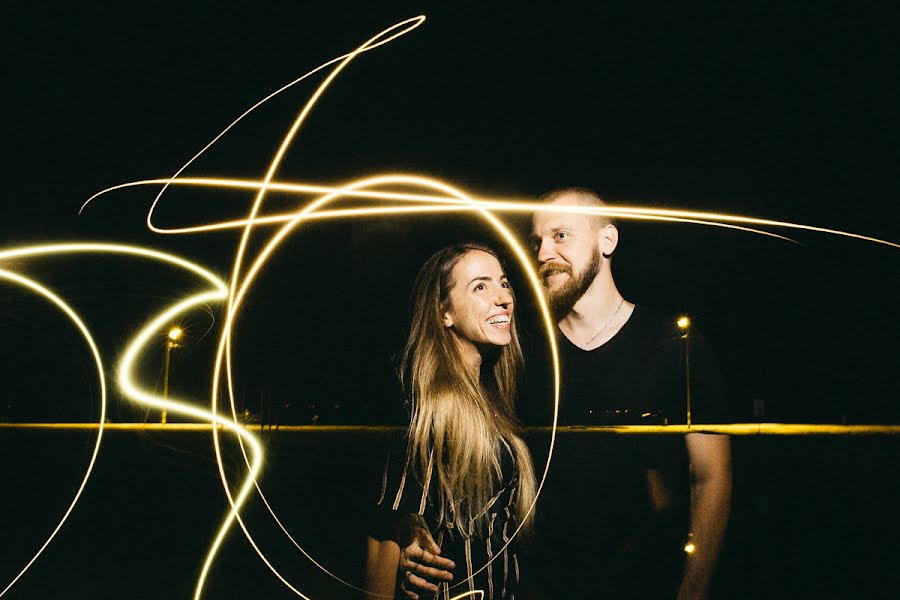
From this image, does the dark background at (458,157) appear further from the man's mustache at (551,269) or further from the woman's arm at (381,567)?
the woman's arm at (381,567)

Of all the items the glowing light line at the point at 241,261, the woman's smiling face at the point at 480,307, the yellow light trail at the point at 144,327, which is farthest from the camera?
the yellow light trail at the point at 144,327

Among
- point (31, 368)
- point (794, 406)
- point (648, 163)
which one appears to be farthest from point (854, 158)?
point (31, 368)

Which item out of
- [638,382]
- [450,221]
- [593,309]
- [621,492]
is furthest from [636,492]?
[450,221]

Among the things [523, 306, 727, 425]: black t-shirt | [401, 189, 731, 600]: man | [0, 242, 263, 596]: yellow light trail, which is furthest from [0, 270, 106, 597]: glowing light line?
[523, 306, 727, 425]: black t-shirt

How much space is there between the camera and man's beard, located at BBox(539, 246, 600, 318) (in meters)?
2.54

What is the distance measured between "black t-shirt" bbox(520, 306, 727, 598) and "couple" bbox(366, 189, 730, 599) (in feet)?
0.08

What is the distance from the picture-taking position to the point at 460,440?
7.96 feet

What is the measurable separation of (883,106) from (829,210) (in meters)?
0.63

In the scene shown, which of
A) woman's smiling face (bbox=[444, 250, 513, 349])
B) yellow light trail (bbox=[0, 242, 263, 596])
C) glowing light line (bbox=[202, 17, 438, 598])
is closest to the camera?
glowing light line (bbox=[202, 17, 438, 598])

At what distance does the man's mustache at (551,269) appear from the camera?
2.54 metres

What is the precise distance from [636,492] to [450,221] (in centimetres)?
147

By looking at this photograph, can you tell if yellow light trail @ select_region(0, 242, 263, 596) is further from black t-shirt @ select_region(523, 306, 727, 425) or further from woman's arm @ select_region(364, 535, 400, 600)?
black t-shirt @ select_region(523, 306, 727, 425)

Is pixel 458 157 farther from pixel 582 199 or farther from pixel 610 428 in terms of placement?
pixel 610 428

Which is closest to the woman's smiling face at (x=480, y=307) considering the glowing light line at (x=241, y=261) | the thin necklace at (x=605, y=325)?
the thin necklace at (x=605, y=325)
